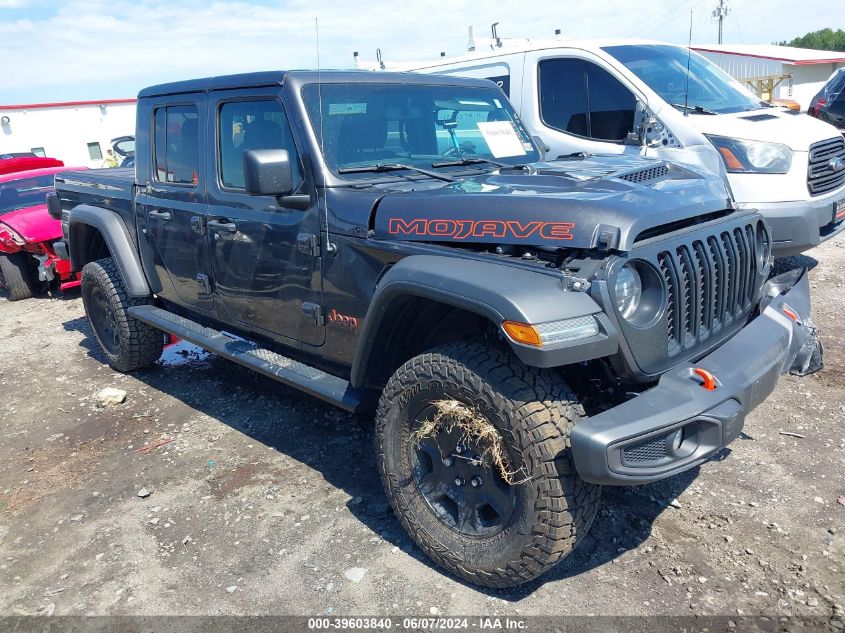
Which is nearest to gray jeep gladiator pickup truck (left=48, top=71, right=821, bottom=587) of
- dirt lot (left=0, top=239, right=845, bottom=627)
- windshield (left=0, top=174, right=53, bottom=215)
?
dirt lot (left=0, top=239, right=845, bottom=627)

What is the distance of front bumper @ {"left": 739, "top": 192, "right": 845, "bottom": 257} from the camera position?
521 centimetres

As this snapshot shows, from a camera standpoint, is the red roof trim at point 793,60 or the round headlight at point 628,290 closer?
the round headlight at point 628,290

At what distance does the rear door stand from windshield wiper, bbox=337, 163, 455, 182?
1.13 metres

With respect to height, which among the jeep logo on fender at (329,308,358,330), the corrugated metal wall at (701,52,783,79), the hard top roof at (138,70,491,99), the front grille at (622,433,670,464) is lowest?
the front grille at (622,433,670,464)

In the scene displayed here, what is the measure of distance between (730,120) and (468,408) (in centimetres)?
441

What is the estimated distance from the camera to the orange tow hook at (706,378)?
8.09ft

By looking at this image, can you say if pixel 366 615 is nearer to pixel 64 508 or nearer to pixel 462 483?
pixel 462 483

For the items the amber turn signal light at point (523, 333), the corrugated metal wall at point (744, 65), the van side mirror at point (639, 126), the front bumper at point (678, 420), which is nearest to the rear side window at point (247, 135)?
the amber turn signal light at point (523, 333)

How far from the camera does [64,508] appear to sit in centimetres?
370

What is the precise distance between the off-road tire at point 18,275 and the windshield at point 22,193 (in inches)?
31.4

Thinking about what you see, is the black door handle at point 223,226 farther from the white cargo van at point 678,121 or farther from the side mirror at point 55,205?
the side mirror at point 55,205

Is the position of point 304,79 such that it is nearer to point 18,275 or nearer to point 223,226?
point 223,226

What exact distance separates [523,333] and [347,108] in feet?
5.79

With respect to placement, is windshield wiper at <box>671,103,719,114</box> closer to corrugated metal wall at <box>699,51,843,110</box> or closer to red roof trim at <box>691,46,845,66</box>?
red roof trim at <box>691,46,845,66</box>
